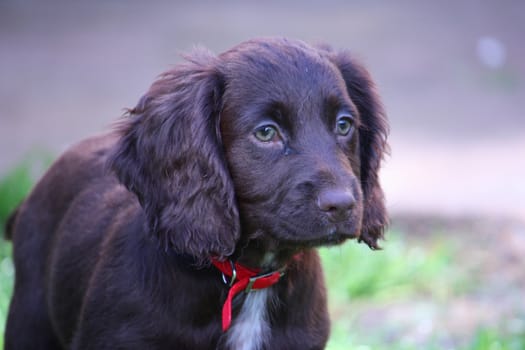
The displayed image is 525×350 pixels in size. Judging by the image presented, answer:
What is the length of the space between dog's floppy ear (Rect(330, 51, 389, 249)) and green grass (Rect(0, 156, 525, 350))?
1625mm

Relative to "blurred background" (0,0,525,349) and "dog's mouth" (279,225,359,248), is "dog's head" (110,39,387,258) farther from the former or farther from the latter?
"blurred background" (0,0,525,349)

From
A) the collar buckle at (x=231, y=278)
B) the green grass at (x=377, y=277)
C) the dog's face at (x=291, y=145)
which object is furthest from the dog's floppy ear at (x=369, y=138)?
the green grass at (x=377, y=277)

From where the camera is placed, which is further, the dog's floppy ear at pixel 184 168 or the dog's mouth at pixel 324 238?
the dog's floppy ear at pixel 184 168

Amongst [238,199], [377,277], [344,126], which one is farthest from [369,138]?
[377,277]

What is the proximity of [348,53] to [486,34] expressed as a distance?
7421mm

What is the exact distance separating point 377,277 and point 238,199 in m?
2.71

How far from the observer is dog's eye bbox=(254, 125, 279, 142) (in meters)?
3.12

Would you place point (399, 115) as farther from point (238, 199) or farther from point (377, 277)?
point (238, 199)

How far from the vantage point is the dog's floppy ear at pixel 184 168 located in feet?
10.2

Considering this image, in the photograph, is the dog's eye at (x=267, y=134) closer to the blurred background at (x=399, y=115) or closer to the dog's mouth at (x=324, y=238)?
the dog's mouth at (x=324, y=238)

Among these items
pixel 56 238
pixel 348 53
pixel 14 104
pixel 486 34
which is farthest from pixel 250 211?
pixel 486 34

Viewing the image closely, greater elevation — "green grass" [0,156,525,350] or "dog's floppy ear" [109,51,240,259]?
"dog's floppy ear" [109,51,240,259]

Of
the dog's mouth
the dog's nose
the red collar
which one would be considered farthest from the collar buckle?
the dog's nose

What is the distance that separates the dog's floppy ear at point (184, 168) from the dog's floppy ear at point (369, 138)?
541mm
